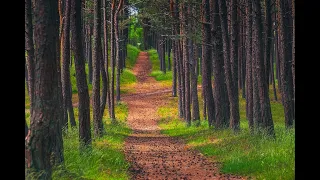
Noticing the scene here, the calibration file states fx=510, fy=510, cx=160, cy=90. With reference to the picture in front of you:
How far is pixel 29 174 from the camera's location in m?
9.03

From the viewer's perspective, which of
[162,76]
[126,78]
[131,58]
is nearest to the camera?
[126,78]

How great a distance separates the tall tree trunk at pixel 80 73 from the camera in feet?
47.4

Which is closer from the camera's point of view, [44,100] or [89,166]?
[44,100]

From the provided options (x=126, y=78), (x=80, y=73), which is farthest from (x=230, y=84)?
(x=126, y=78)

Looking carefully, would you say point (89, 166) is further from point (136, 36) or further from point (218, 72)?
point (136, 36)

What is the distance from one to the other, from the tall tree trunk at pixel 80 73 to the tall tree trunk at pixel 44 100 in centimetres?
498

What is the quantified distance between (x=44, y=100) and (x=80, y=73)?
18.9ft

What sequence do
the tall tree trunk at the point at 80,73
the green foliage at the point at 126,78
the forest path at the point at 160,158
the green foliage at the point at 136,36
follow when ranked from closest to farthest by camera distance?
the forest path at the point at 160,158, the tall tree trunk at the point at 80,73, the green foliage at the point at 126,78, the green foliage at the point at 136,36

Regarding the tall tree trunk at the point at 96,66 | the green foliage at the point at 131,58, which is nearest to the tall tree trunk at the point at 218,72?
the tall tree trunk at the point at 96,66

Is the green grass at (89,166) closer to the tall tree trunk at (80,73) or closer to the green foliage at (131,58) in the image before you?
the tall tree trunk at (80,73)

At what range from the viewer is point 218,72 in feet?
71.6

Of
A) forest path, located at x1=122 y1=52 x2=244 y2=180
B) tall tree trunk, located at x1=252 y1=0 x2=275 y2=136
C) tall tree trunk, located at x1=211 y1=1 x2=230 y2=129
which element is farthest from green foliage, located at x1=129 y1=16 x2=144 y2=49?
tall tree trunk, located at x1=252 y1=0 x2=275 y2=136

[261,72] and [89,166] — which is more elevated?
[261,72]
